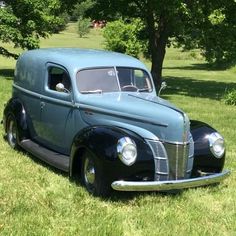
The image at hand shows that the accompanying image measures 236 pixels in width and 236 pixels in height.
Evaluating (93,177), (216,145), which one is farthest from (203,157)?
(93,177)

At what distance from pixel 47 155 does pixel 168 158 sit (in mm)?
2054

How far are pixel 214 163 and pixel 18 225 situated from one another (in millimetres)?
2844

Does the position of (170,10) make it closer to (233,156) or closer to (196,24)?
(196,24)

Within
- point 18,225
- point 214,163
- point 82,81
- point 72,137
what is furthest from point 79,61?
point 18,225

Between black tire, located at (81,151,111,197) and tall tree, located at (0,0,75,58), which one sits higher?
Answer: tall tree, located at (0,0,75,58)

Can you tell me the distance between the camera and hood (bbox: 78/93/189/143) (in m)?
6.48

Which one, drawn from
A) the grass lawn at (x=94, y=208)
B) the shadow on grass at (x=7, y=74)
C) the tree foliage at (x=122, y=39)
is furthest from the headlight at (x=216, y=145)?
the tree foliage at (x=122, y=39)

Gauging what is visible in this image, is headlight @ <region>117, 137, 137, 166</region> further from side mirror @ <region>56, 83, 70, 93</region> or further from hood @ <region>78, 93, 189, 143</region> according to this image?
side mirror @ <region>56, 83, 70, 93</region>

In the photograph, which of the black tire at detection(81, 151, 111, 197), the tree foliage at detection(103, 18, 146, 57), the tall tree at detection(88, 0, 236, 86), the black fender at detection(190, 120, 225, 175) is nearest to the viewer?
the black tire at detection(81, 151, 111, 197)

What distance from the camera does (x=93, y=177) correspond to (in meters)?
6.61

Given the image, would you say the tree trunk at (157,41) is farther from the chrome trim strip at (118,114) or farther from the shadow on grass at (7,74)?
the chrome trim strip at (118,114)

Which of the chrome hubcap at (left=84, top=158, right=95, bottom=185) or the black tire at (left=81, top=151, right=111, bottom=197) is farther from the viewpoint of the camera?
the chrome hubcap at (left=84, top=158, right=95, bottom=185)

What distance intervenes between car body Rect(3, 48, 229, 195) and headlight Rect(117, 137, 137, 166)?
0.01 m

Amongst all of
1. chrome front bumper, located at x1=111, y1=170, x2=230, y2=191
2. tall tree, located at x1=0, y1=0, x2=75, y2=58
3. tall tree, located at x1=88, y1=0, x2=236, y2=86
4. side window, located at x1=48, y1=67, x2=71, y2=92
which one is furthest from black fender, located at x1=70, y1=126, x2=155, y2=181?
tall tree, located at x1=0, y1=0, x2=75, y2=58
